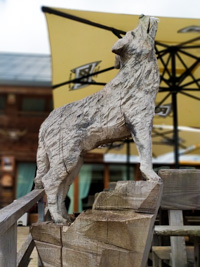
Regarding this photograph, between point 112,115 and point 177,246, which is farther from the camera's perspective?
point 177,246

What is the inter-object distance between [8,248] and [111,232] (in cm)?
45

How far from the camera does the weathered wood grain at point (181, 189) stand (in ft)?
7.12

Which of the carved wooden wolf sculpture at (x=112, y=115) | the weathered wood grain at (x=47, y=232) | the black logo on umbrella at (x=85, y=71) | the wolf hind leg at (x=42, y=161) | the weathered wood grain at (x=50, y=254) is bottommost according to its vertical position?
the weathered wood grain at (x=50, y=254)

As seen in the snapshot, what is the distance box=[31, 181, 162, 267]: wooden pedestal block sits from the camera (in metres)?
1.40

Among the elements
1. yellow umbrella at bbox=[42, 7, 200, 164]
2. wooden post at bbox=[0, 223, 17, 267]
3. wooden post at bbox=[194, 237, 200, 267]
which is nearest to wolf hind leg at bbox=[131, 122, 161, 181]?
wooden post at bbox=[0, 223, 17, 267]

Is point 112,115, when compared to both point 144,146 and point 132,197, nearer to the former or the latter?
point 144,146

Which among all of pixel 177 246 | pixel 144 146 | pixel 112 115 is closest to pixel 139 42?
pixel 112 115

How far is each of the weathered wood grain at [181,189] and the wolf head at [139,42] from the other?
33.1 inches

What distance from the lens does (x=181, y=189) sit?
7.36 ft

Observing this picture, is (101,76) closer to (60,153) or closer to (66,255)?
(60,153)

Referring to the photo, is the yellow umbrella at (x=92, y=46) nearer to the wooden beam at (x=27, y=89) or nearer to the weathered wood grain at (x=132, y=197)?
the weathered wood grain at (x=132, y=197)

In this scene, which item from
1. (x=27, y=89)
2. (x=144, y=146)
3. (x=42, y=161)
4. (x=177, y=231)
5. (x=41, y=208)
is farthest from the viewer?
(x=27, y=89)

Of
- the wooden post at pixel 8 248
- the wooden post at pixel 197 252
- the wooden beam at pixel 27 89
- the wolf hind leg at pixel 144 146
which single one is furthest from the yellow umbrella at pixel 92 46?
the wooden post at pixel 8 248

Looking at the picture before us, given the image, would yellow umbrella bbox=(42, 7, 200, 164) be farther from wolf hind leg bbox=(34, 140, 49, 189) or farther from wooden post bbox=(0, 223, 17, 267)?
wooden post bbox=(0, 223, 17, 267)
